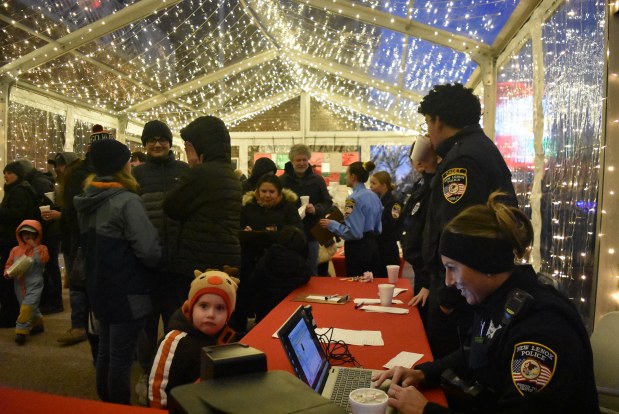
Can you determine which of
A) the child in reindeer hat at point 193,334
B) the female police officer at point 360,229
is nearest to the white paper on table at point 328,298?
the child in reindeer hat at point 193,334

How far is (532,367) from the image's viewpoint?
1210mm

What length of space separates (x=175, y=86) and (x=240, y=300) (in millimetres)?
5951

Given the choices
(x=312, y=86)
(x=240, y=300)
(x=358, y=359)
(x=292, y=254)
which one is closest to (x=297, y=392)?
(x=358, y=359)

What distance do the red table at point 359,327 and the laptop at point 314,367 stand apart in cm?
10

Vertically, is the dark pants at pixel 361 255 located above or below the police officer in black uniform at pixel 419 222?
below

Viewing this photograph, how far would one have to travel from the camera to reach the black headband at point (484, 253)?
1462mm

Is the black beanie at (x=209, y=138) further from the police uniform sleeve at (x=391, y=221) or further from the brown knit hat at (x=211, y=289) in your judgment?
the police uniform sleeve at (x=391, y=221)

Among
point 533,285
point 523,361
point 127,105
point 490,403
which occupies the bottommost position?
point 490,403

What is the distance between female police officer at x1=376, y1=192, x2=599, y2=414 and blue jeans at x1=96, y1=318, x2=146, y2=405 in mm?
1466

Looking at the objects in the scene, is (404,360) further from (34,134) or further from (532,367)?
(34,134)

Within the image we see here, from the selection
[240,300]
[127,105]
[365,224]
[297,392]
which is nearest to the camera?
[297,392]

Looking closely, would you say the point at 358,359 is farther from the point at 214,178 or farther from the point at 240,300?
the point at 240,300

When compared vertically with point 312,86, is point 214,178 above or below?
below

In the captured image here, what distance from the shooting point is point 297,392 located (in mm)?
868
